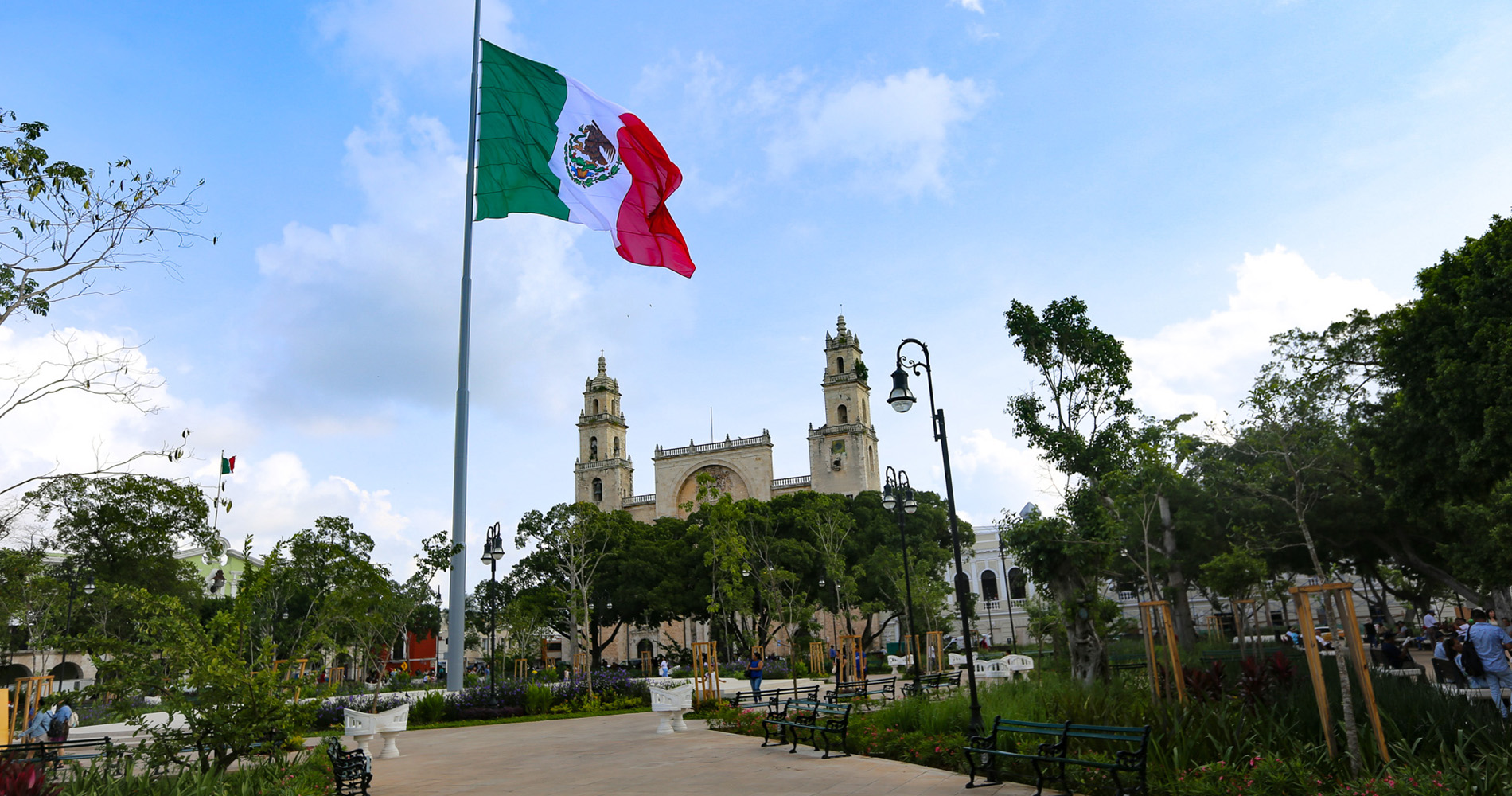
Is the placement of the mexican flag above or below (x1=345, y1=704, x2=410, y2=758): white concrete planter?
above

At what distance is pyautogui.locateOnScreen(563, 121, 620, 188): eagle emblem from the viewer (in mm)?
17438

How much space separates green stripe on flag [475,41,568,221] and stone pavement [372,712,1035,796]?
31.5 ft

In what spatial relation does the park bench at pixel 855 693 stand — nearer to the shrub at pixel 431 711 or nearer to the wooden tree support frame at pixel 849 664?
the wooden tree support frame at pixel 849 664

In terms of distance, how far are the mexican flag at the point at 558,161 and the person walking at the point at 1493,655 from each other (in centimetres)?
1327

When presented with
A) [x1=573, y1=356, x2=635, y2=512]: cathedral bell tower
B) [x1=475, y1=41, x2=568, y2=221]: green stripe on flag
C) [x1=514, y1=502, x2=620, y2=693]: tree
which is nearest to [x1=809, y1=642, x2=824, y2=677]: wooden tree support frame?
[x1=514, y1=502, x2=620, y2=693]: tree

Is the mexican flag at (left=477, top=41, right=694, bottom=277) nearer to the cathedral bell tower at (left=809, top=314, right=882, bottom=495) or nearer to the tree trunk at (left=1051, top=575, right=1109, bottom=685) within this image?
the tree trunk at (left=1051, top=575, right=1109, bottom=685)

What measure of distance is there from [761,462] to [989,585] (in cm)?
2004

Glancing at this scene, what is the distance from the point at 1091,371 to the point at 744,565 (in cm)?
2146

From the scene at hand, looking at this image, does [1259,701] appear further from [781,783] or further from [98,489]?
[98,489]

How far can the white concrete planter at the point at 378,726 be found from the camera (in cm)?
1403

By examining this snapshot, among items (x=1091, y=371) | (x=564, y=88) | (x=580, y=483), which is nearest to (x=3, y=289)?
(x=564, y=88)

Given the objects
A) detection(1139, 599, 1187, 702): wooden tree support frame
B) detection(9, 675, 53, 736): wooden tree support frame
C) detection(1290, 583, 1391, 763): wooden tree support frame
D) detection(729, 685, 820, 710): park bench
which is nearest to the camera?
detection(1290, 583, 1391, 763): wooden tree support frame

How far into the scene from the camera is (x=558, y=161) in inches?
688

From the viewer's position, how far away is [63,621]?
37031mm
